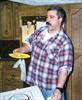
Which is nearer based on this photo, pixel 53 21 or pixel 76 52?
pixel 53 21

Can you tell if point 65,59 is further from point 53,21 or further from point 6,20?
point 6,20

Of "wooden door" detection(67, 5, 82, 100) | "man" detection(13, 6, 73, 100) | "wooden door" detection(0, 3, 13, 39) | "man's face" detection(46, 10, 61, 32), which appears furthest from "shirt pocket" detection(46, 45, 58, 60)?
"wooden door" detection(0, 3, 13, 39)

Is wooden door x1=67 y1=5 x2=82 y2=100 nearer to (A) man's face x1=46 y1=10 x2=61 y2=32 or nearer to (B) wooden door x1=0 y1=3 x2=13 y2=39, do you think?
(B) wooden door x1=0 y1=3 x2=13 y2=39

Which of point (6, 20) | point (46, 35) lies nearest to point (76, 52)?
point (6, 20)

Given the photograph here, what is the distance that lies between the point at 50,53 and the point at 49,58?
0.04 m

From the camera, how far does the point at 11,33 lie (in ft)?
11.9

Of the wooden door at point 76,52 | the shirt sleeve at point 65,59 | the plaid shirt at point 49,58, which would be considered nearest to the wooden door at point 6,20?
the wooden door at point 76,52

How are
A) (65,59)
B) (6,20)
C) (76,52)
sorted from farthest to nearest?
(6,20)
(76,52)
(65,59)

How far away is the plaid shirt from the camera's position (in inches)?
72.2

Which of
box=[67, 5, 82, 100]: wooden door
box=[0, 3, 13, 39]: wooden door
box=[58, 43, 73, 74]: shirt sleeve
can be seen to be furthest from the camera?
box=[0, 3, 13, 39]: wooden door

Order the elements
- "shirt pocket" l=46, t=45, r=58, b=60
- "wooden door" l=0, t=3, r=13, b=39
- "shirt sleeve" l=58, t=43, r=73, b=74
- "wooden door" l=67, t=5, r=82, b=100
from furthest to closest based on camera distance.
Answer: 1. "wooden door" l=0, t=3, r=13, b=39
2. "wooden door" l=67, t=5, r=82, b=100
3. "shirt pocket" l=46, t=45, r=58, b=60
4. "shirt sleeve" l=58, t=43, r=73, b=74

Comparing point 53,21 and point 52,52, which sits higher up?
point 53,21

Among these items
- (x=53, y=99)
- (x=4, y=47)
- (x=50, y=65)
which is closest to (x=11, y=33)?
(x=4, y=47)

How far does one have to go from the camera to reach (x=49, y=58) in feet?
6.30
